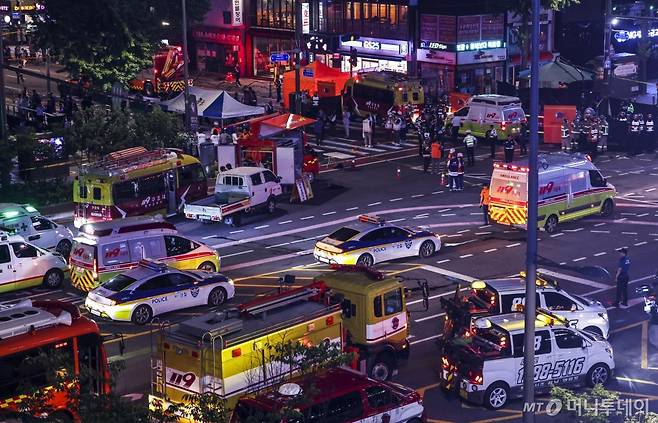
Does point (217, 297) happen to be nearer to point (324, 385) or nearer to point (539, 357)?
point (539, 357)

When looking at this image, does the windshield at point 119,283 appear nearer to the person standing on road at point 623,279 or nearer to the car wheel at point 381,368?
the car wheel at point 381,368

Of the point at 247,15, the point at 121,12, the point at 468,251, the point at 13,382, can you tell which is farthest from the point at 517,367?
the point at 247,15

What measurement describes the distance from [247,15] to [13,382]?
59.8 meters

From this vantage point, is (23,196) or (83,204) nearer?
(83,204)

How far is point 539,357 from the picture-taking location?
2494cm

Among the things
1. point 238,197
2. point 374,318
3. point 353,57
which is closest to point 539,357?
point 374,318

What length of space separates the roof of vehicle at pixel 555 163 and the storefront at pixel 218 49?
1651 inches

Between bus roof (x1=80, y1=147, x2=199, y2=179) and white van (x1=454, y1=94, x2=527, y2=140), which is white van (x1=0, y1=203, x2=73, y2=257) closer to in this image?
bus roof (x1=80, y1=147, x2=199, y2=179)

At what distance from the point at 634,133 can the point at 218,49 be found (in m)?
35.6

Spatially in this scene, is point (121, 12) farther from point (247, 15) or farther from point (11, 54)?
point (11, 54)

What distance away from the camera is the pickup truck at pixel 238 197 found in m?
40.7

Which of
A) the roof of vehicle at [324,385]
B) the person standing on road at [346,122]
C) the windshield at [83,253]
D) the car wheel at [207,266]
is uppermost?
the roof of vehicle at [324,385]

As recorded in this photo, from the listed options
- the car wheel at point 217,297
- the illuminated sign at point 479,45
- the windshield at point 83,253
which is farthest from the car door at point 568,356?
the illuminated sign at point 479,45

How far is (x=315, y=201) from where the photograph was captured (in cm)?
4509
